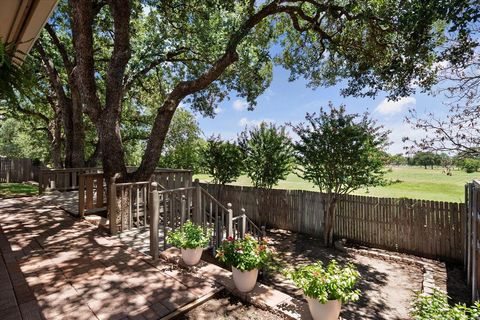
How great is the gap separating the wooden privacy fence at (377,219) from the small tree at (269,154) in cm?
56

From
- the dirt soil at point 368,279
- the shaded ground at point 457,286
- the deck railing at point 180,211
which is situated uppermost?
the deck railing at point 180,211

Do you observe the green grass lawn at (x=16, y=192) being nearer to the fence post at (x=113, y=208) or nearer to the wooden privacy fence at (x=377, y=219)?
the fence post at (x=113, y=208)

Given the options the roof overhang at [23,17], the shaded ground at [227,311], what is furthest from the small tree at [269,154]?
the roof overhang at [23,17]

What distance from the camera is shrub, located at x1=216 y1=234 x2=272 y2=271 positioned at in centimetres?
316

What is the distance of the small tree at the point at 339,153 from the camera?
7332 mm

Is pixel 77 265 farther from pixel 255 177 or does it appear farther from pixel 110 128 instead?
pixel 255 177

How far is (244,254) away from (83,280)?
2.04 m

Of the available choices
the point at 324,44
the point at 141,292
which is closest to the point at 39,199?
the point at 141,292

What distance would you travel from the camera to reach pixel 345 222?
7.93 m

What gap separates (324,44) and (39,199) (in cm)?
998

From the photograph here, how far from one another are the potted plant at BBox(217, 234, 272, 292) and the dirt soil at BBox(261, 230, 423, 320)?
6.52 feet

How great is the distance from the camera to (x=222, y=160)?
10594 mm

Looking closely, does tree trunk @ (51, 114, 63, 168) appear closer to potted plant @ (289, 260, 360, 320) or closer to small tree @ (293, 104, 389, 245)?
small tree @ (293, 104, 389, 245)

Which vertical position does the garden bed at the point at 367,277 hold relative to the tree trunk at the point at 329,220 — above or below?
below
